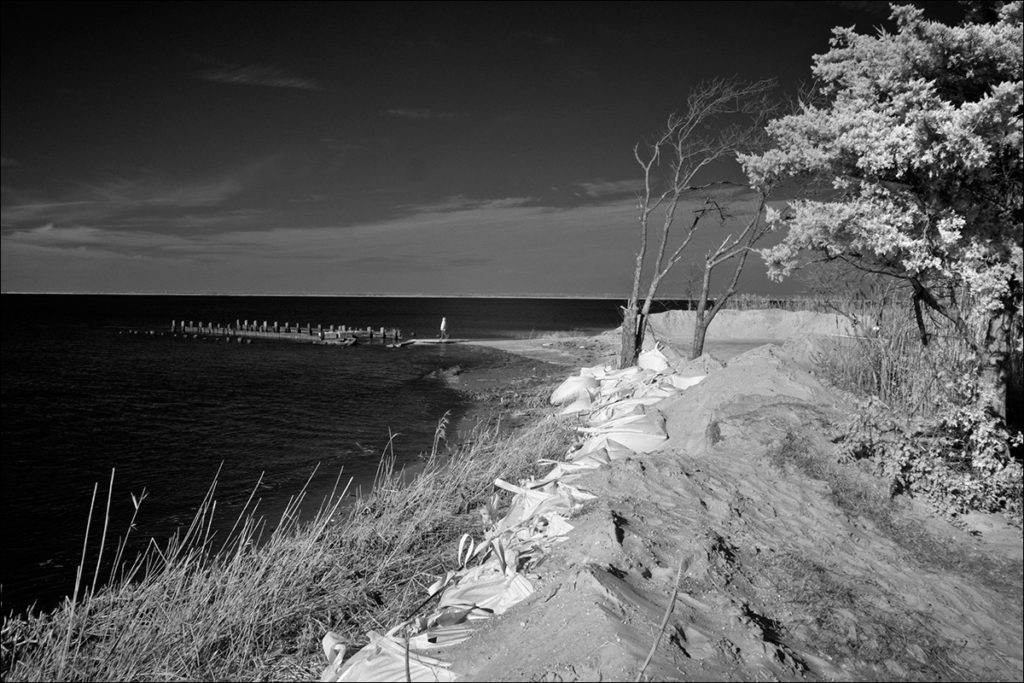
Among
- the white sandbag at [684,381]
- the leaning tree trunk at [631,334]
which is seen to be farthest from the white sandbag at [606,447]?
the leaning tree trunk at [631,334]

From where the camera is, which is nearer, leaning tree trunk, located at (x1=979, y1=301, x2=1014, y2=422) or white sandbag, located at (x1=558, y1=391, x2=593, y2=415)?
leaning tree trunk, located at (x1=979, y1=301, x2=1014, y2=422)

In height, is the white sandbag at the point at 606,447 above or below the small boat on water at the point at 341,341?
above

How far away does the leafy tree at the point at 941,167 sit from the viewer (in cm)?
650

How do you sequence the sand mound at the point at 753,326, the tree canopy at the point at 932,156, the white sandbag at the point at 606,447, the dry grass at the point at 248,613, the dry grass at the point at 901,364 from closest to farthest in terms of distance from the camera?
1. the dry grass at the point at 248,613
2. the tree canopy at the point at 932,156
3. the dry grass at the point at 901,364
4. the white sandbag at the point at 606,447
5. the sand mound at the point at 753,326

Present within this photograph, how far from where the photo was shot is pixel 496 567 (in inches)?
198

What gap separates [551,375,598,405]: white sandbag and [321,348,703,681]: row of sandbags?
4.51 meters

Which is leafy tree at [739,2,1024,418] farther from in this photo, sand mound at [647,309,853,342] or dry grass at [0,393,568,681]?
sand mound at [647,309,853,342]

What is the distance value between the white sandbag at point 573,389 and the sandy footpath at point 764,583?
291 inches

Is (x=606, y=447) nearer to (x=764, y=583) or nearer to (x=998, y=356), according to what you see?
(x=764, y=583)

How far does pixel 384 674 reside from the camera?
12.4ft

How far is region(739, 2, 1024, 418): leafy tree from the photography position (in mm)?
6500

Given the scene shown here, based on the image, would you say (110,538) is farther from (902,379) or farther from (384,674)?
(902,379)

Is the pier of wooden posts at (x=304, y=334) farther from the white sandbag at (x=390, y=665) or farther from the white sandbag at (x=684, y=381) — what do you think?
the white sandbag at (x=390, y=665)

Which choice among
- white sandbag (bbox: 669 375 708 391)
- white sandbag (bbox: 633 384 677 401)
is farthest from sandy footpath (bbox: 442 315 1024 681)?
white sandbag (bbox: 669 375 708 391)
